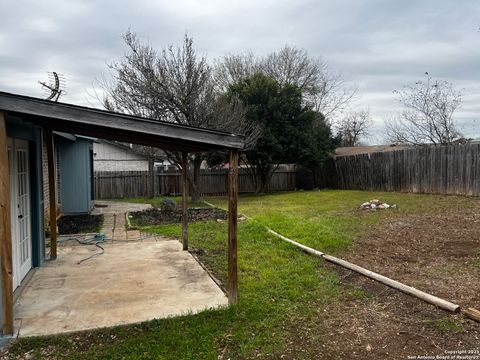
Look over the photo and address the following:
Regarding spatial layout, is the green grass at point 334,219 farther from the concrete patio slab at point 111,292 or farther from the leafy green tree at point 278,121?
the leafy green tree at point 278,121

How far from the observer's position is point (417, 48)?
13.5 m

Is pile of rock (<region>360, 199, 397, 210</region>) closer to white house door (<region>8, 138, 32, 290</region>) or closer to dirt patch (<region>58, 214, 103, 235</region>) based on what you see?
dirt patch (<region>58, 214, 103, 235</region>)

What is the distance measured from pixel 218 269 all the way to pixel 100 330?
89.0 inches

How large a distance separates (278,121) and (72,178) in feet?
34.5

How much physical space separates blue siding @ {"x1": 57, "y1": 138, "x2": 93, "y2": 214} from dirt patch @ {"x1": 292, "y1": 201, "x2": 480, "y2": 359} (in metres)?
8.45

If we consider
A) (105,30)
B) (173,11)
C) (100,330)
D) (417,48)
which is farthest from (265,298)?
(417,48)

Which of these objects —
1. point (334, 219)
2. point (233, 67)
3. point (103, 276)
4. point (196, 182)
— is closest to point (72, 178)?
point (196, 182)

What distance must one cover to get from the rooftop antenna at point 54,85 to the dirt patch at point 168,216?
6.77 meters

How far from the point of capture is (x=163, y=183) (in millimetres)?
20703

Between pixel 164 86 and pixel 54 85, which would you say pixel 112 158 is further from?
pixel 164 86

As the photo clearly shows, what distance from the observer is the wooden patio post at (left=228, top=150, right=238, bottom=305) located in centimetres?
404

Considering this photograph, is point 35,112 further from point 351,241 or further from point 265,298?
point 351,241

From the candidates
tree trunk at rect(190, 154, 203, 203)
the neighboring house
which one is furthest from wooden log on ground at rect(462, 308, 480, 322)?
the neighboring house

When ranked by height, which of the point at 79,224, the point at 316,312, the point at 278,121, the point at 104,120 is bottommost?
the point at 316,312
